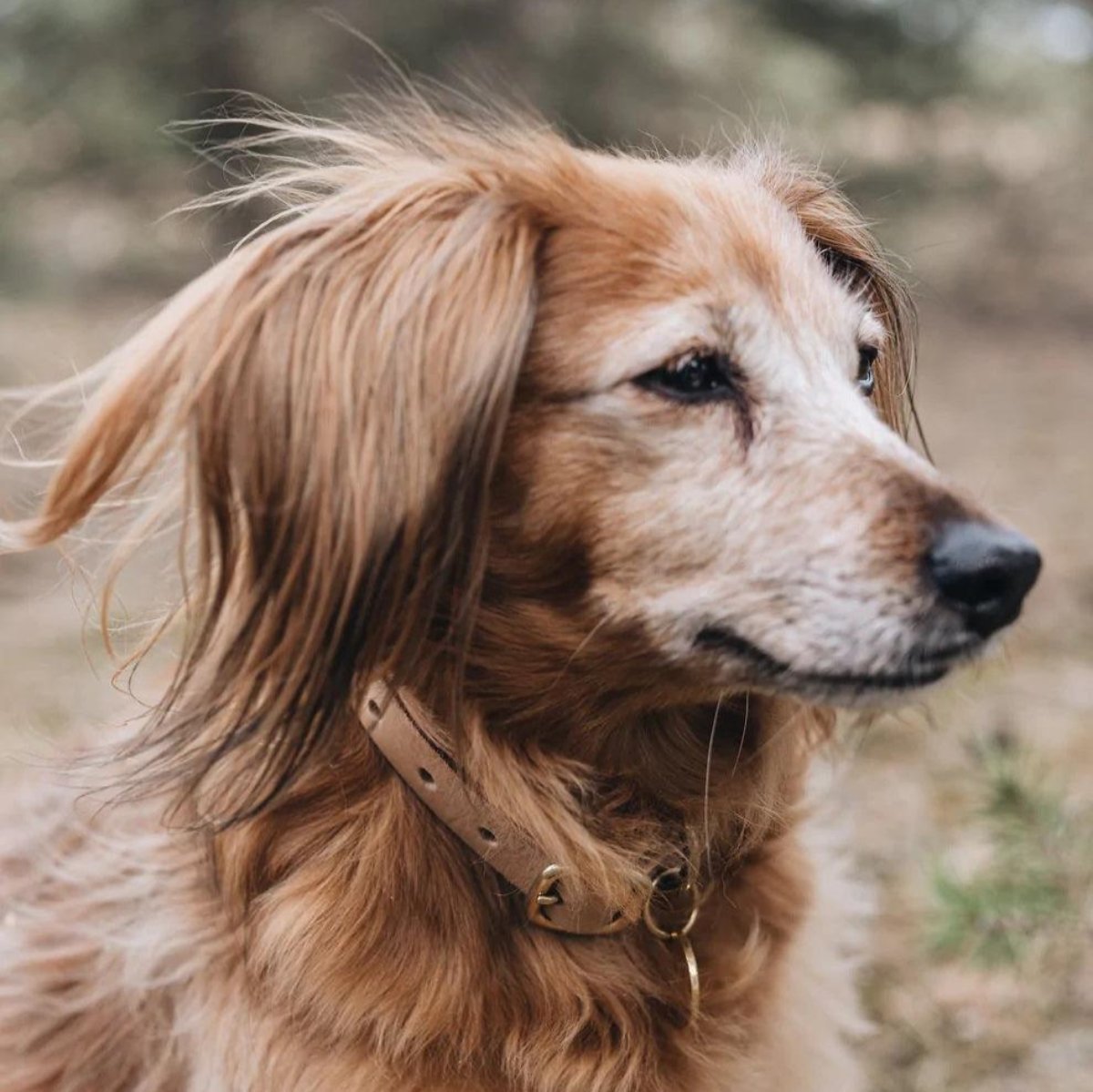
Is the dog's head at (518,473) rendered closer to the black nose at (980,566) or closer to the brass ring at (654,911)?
the black nose at (980,566)

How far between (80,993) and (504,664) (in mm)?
1083

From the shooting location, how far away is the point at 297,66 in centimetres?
906

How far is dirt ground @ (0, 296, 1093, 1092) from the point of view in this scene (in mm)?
3223

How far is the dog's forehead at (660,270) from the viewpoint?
2195 millimetres

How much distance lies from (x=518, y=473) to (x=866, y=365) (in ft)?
2.55

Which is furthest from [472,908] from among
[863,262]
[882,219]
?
[882,219]

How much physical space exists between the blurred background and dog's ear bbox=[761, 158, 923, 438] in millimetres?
923

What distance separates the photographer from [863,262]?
282cm

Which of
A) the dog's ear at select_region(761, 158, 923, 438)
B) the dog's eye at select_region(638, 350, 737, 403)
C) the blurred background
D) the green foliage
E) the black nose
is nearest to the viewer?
the black nose

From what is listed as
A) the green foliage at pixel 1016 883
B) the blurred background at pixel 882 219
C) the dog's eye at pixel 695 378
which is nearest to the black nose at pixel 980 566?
the dog's eye at pixel 695 378

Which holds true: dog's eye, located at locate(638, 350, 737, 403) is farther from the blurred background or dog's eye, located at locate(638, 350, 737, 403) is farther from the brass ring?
the blurred background

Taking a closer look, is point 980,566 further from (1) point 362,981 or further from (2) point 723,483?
(1) point 362,981

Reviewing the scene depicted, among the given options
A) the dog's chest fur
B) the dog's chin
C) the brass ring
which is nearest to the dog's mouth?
the dog's chin

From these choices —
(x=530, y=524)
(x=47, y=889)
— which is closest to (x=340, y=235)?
(x=530, y=524)
